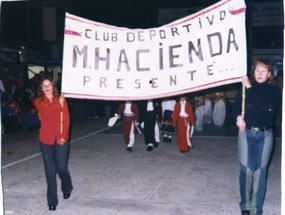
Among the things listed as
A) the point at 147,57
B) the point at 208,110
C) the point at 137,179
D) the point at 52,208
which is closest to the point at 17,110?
the point at 208,110

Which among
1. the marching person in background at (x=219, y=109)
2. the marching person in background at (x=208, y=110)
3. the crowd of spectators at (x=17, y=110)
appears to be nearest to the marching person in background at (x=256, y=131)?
the marching person in background at (x=219, y=109)

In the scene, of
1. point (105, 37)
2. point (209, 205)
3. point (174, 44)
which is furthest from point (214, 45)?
→ point (209, 205)

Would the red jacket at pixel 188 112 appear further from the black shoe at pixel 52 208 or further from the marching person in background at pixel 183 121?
the black shoe at pixel 52 208

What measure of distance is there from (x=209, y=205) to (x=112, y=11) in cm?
1979

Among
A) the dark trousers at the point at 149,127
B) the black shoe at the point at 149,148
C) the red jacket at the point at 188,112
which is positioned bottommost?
the black shoe at the point at 149,148

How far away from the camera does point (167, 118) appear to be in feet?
32.9

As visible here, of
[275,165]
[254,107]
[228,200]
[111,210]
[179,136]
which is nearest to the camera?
[254,107]

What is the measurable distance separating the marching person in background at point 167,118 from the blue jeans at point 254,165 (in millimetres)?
5506

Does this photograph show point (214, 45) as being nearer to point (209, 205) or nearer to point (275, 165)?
point (209, 205)

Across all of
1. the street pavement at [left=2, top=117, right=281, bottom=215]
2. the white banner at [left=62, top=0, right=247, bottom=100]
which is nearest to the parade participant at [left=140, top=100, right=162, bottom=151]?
the street pavement at [left=2, top=117, right=281, bottom=215]

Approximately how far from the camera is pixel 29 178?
6.41m

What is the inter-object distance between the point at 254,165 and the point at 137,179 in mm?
2572

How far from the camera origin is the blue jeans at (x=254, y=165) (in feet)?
13.7

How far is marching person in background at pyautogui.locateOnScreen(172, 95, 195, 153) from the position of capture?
8.43 metres
